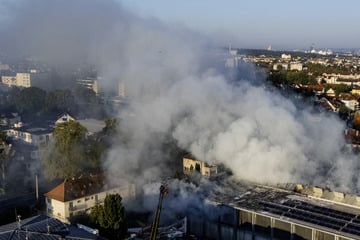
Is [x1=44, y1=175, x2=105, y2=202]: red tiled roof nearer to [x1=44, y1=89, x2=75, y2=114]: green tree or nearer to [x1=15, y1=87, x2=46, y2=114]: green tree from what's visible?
[x1=44, y1=89, x2=75, y2=114]: green tree

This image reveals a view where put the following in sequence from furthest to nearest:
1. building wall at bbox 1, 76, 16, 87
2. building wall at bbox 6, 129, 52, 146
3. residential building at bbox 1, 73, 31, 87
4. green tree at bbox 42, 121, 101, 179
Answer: building wall at bbox 1, 76, 16, 87
residential building at bbox 1, 73, 31, 87
building wall at bbox 6, 129, 52, 146
green tree at bbox 42, 121, 101, 179

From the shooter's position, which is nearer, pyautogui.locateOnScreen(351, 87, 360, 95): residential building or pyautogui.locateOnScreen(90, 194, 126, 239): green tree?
pyautogui.locateOnScreen(90, 194, 126, 239): green tree

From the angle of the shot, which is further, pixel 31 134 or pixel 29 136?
pixel 29 136

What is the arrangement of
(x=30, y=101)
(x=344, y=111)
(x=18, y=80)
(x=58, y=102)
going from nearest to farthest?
(x=58, y=102)
(x=344, y=111)
(x=30, y=101)
(x=18, y=80)

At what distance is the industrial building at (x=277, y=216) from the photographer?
709cm

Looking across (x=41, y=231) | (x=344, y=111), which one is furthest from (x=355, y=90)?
(x=41, y=231)

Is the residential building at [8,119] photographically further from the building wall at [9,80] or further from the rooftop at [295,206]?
the building wall at [9,80]

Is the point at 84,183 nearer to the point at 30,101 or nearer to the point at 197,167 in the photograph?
the point at 197,167

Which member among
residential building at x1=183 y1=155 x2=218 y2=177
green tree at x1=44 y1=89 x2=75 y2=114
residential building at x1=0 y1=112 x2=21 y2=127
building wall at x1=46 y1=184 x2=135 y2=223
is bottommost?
building wall at x1=46 y1=184 x2=135 y2=223

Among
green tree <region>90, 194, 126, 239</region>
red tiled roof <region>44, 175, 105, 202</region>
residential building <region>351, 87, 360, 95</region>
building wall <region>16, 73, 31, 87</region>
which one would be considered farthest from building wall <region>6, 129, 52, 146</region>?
residential building <region>351, 87, 360, 95</region>

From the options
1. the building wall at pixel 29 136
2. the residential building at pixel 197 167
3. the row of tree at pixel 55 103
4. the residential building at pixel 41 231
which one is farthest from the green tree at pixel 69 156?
the row of tree at pixel 55 103

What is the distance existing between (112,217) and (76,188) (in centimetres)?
185

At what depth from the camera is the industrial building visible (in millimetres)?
7086

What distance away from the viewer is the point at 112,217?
762 cm
